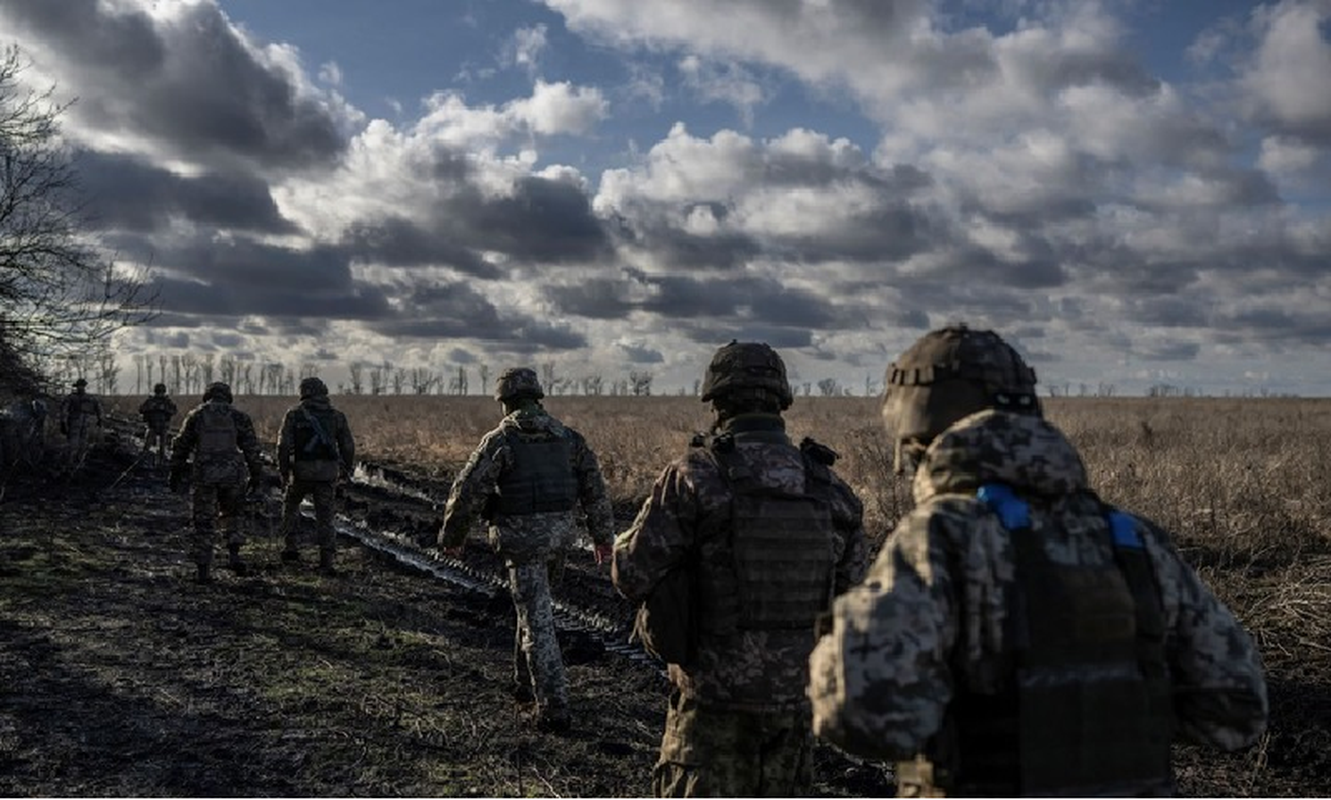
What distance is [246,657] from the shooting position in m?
7.90

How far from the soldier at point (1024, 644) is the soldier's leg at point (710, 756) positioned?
134 centimetres

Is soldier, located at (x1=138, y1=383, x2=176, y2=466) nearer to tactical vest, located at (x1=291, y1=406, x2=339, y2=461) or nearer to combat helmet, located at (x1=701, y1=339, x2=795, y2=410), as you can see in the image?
tactical vest, located at (x1=291, y1=406, x2=339, y2=461)

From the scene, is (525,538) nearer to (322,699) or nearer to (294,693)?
(322,699)

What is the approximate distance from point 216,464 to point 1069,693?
10.4 m

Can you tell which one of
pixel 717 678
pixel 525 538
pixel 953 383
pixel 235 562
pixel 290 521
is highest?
pixel 953 383

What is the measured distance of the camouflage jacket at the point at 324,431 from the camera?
11383 mm

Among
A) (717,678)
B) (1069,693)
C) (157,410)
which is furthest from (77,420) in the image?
(1069,693)

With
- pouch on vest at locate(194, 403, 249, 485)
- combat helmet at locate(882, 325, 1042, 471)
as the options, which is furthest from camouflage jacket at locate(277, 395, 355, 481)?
combat helmet at locate(882, 325, 1042, 471)

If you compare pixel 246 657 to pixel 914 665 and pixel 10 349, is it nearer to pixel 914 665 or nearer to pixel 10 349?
pixel 914 665

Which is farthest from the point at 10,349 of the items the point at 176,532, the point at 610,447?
the point at 610,447

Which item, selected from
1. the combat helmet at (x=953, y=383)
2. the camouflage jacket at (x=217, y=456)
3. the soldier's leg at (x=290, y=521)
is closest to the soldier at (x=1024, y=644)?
the combat helmet at (x=953, y=383)

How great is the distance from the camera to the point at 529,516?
633 cm

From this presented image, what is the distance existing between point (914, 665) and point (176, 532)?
14.4m

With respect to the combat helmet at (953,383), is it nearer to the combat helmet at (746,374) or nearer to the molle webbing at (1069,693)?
the molle webbing at (1069,693)
